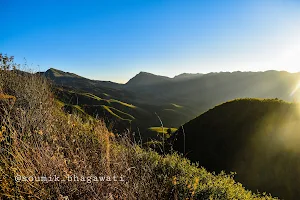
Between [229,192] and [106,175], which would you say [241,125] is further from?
[106,175]

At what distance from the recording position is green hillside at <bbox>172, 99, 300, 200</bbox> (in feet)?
53.6

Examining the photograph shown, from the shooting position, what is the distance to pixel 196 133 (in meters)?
24.6

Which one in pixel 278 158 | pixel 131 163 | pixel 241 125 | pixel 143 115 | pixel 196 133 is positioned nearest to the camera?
pixel 131 163

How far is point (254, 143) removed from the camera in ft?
62.6

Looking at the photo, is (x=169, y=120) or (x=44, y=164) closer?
(x=44, y=164)

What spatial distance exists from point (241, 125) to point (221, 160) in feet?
12.8

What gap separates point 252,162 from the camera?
1794cm

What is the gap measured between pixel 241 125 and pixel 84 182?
778 inches

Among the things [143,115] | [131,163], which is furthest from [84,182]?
[143,115]

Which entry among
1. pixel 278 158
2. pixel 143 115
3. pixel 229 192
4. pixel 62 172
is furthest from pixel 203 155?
pixel 143 115

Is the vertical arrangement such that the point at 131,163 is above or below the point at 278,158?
above

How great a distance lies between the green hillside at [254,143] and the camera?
16.3 meters

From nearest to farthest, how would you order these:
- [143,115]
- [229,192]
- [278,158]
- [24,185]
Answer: [24,185] → [229,192] → [278,158] → [143,115]

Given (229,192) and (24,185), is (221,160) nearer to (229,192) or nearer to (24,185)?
(229,192)
